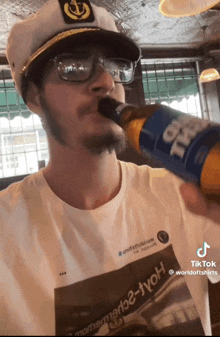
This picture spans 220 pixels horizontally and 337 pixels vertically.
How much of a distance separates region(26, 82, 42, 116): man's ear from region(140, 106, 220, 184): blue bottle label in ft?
0.83

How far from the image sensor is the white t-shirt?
1.36 ft

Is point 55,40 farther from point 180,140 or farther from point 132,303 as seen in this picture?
point 132,303

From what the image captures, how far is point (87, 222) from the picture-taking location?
0.48 meters

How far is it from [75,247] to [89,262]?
4cm

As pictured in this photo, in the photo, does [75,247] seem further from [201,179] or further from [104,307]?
[201,179]

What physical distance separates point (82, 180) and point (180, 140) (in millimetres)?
255

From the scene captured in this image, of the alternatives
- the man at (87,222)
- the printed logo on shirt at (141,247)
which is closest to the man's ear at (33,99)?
the man at (87,222)

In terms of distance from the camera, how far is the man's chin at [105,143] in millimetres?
471

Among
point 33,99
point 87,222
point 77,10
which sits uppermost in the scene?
point 77,10

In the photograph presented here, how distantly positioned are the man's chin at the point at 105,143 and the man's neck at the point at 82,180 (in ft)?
0.07

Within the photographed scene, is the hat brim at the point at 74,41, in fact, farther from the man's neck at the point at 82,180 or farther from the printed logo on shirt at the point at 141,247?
the printed logo on shirt at the point at 141,247

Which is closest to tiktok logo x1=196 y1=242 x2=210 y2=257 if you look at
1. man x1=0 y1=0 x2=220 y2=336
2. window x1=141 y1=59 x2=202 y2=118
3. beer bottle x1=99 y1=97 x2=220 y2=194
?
man x1=0 y1=0 x2=220 y2=336

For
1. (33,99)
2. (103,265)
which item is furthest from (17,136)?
(103,265)

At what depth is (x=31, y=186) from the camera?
50 centimetres
